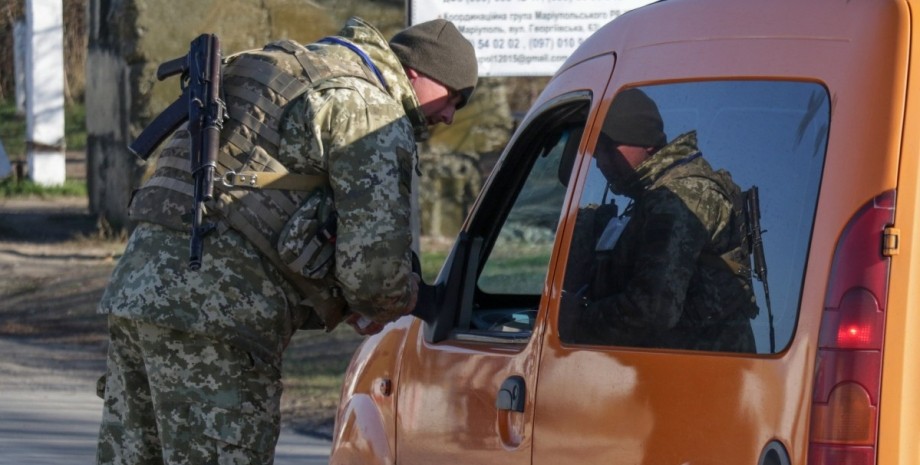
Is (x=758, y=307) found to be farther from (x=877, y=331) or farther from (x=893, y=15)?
(x=893, y=15)

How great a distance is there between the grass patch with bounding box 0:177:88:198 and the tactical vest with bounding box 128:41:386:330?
55.6 feet

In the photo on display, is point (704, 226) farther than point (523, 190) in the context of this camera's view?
No

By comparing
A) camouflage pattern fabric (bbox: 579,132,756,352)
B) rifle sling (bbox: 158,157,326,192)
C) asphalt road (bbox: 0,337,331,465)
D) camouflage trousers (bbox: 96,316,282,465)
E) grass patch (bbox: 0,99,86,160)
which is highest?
grass patch (bbox: 0,99,86,160)

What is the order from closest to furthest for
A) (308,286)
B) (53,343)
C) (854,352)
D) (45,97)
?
(854,352) → (308,286) → (53,343) → (45,97)

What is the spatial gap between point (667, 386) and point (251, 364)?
4.06 ft

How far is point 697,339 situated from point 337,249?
105 centimetres

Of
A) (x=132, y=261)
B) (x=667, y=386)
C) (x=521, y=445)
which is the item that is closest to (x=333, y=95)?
(x=132, y=261)

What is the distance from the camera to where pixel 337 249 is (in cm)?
345

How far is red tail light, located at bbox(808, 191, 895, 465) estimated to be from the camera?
2416mm

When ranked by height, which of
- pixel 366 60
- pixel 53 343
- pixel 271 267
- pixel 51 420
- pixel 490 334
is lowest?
pixel 51 420

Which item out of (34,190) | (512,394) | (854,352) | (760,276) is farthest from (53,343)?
(34,190)

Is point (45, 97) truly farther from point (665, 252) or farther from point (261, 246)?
point (665, 252)

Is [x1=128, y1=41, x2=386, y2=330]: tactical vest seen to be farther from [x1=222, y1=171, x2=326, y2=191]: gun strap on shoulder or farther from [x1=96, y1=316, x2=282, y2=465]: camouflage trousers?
[x1=96, y1=316, x2=282, y2=465]: camouflage trousers

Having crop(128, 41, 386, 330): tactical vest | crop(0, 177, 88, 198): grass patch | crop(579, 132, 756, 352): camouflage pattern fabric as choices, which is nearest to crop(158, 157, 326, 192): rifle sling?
crop(128, 41, 386, 330): tactical vest
